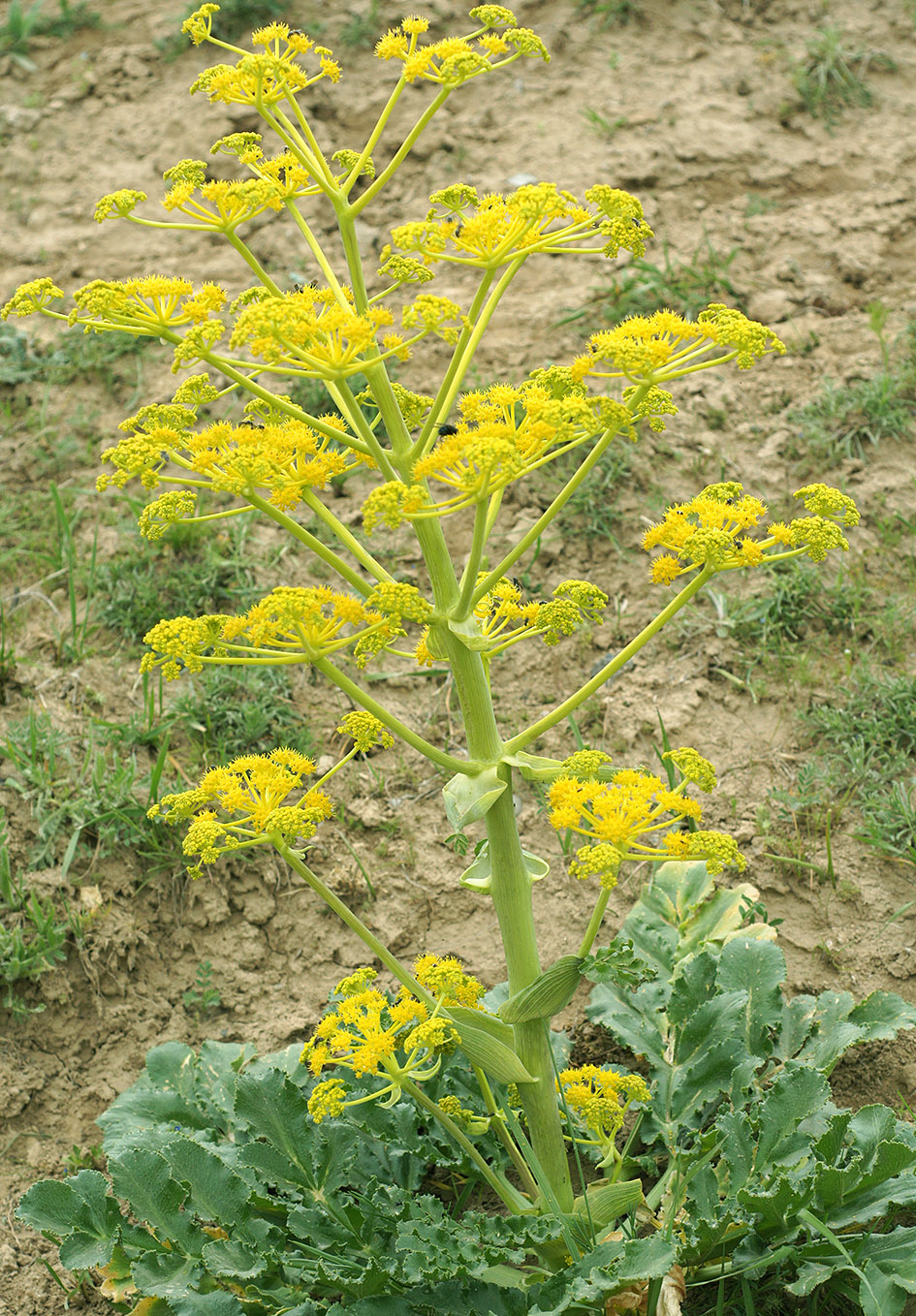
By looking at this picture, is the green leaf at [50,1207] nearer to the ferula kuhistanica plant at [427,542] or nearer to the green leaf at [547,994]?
the ferula kuhistanica plant at [427,542]

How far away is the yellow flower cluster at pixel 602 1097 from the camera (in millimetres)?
2465

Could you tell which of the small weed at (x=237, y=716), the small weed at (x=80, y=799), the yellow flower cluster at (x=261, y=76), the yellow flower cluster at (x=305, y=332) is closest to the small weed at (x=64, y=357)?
the small weed at (x=237, y=716)

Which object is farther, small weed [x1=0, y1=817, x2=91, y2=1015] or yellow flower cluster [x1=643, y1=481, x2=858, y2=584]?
small weed [x1=0, y1=817, x2=91, y2=1015]

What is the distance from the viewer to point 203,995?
3.58 metres

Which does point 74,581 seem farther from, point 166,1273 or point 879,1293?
point 879,1293

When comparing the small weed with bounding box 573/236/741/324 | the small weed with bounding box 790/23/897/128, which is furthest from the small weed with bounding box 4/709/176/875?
the small weed with bounding box 790/23/897/128

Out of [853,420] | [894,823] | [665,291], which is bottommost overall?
[894,823]

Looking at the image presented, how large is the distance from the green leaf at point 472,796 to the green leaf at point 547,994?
0.35 m

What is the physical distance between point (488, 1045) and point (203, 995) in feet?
4.98

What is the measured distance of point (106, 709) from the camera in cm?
415

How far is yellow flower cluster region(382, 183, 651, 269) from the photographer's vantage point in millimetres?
1914

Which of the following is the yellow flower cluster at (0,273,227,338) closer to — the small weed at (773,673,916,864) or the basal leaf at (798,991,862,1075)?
the basal leaf at (798,991,862,1075)

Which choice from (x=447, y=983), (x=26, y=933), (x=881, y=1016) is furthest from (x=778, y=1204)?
(x=26, y=933)

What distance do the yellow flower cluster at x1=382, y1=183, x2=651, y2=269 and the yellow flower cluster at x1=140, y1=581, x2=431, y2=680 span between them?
58cm
